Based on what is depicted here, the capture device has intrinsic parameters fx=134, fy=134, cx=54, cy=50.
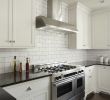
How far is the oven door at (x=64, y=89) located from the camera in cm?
220

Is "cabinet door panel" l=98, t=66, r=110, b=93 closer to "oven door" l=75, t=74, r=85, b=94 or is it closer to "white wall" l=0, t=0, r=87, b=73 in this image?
"white wall" l=0, t=0, r=87, b=73

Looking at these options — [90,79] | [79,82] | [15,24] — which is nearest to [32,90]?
A: [15,24]

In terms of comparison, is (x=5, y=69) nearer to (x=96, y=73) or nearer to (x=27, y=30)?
(x=27, y=30)

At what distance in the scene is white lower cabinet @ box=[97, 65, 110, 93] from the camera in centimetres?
369

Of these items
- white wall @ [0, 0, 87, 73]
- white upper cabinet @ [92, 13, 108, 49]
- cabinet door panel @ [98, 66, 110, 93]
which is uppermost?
white upper cabinet @ [92, 13, 108, 49]

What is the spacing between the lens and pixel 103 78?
12.4 ft

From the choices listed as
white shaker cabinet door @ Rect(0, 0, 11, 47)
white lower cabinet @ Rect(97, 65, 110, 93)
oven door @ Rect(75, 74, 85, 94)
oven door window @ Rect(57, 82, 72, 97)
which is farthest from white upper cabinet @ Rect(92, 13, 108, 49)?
white shaker cabinet door @ Rect(0, 0, 11, 47)

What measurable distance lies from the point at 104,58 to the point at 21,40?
2938mm

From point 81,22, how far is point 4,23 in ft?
7.86

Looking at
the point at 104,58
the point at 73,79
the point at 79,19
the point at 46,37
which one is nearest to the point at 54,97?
the point at 73,79

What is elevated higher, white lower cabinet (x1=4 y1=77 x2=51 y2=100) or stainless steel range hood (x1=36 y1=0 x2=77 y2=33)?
stainless steel range hood (x1=36 y1=0 x2=77 y2=33)

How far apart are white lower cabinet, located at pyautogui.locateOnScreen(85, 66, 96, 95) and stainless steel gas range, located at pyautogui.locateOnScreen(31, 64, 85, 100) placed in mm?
442

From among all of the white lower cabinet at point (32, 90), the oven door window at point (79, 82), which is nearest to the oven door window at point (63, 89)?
the white lower cabinet at point (32, 90)

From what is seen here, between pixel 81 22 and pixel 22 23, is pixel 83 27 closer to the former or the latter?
pixel 81 22
